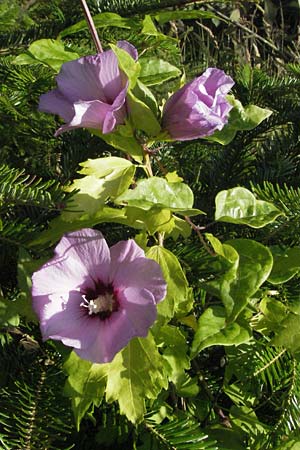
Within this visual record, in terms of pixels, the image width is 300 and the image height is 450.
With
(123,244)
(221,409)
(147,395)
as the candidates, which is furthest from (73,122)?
(221,409)

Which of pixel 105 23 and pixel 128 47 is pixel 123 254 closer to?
pixel 128 47

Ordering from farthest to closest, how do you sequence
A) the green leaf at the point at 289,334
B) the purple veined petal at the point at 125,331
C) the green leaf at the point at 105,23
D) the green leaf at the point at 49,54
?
the green leaf at the point at 105,23, the green leaf at the point at 49,54, the green leaf at the point at 289,334, the purple veined petal at the point at 125,331

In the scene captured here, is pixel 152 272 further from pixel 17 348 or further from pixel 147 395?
pixel 17 348

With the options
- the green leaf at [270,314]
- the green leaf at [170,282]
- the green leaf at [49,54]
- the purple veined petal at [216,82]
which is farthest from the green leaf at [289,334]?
the green leaf at [49,54]

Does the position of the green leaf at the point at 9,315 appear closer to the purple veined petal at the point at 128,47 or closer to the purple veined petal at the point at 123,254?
the purple veined petal at the point at 123,254

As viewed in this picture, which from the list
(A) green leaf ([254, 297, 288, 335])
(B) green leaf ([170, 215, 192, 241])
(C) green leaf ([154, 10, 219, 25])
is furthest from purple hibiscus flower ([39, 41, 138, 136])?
(C) green leaf ([154, 10, 219, 25])

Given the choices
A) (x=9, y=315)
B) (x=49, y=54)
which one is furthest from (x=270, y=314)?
(x=49, y=54)
